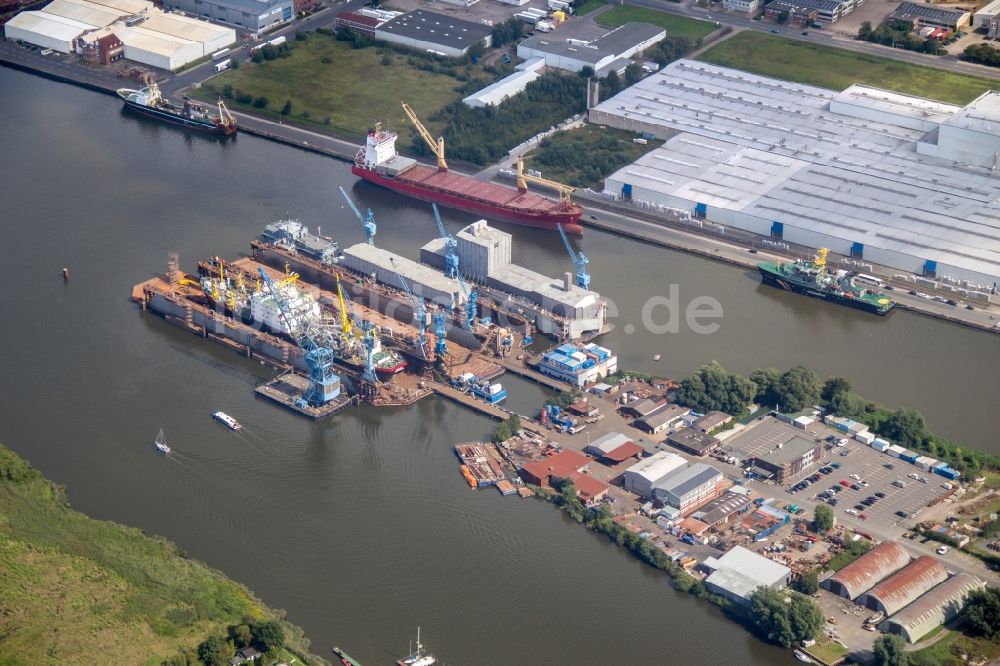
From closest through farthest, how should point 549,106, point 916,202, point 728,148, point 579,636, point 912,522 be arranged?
point 579,636
point 912,522
point 916,202
point 728,148
point 549,106

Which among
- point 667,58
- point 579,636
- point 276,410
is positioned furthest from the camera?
point 667,58

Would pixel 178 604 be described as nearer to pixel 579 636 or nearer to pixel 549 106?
pixel 579 636

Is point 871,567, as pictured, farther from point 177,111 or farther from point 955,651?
point 177,111

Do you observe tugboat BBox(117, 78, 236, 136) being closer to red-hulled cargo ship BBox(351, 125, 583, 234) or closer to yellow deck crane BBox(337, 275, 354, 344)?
red-hulled cargo ship BBox(351, 125, 583, 234)

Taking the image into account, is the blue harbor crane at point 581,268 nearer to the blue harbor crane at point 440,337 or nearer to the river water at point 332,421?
the river water at point 332,421

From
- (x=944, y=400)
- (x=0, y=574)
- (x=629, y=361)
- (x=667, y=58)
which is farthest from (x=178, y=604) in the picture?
(x=667, y=58)

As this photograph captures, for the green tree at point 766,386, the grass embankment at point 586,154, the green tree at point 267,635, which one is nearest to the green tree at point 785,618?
the green tree at point 766,386
